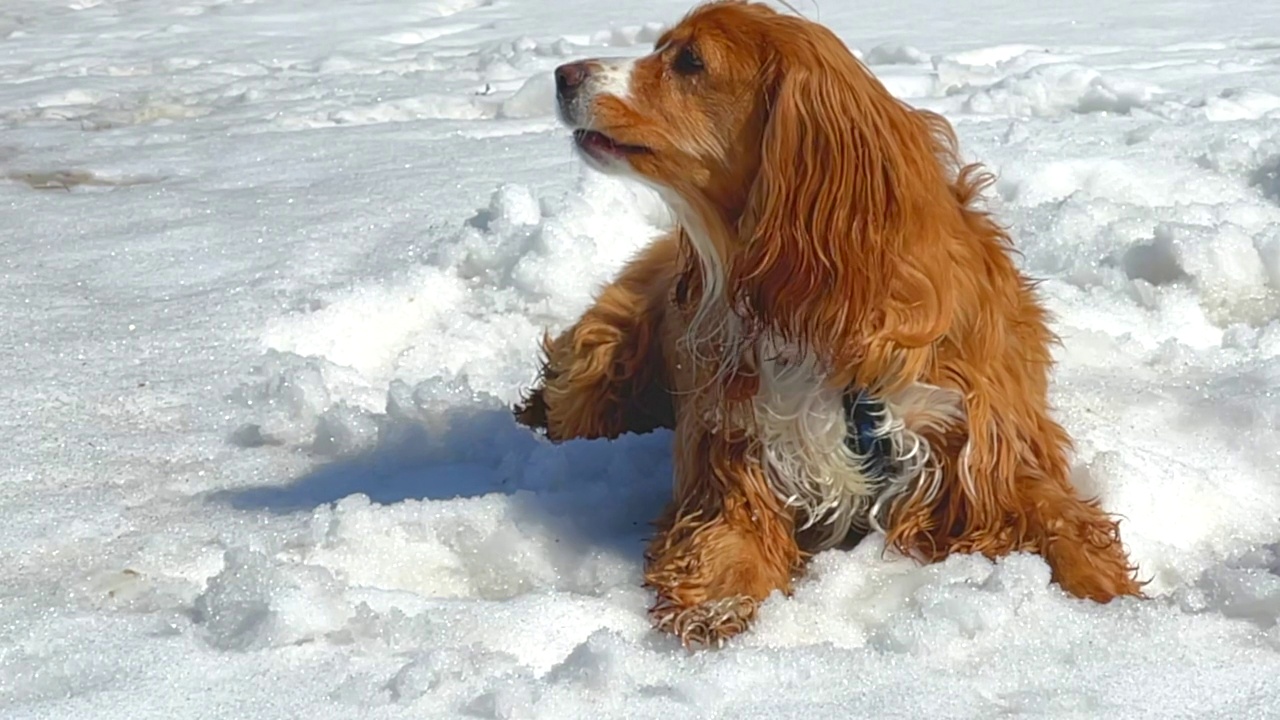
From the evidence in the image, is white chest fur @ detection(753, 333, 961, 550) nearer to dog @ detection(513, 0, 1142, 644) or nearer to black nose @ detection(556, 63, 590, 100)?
dog @ detection(513, 0, 1142, 644)

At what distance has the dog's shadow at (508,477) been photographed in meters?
3.90

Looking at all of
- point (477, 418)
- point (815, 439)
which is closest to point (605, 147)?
point (815, 439)

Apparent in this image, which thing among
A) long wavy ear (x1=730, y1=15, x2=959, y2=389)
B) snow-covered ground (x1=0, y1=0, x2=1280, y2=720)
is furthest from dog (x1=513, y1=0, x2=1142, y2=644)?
snow-covered ground (x1=0, y1=0, x2=1280, y2=720)

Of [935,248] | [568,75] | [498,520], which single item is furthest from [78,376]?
[935,248]

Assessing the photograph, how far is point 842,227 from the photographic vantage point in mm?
3305

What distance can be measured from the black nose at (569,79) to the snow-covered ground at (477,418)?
3.36 feet

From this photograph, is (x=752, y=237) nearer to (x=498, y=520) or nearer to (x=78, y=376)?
(x=498, y=520)

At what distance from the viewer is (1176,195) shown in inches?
239

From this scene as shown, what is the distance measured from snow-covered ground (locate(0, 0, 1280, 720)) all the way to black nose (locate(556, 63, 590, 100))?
3.36ft

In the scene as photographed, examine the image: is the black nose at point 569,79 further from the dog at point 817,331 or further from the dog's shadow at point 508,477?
the dog's shadow at point 508,477

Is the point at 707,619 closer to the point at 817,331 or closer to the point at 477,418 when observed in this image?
the point at 817,331

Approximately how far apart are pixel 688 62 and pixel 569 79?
280mm

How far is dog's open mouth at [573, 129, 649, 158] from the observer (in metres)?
3.49

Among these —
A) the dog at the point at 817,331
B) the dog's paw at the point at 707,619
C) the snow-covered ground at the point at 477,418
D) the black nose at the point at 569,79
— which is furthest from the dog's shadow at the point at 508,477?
the black nose at the point at 569,79
